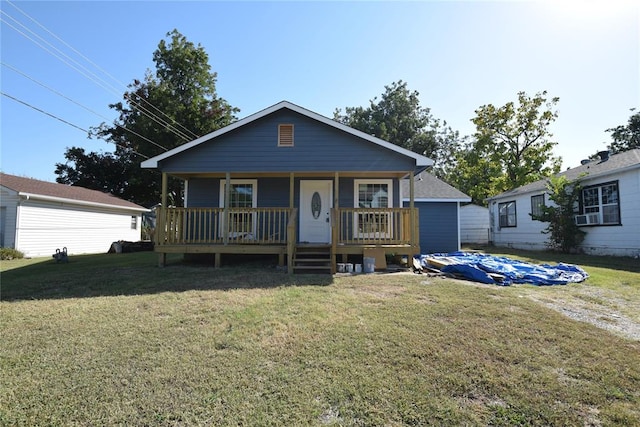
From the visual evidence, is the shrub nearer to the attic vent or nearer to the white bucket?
the attic vent

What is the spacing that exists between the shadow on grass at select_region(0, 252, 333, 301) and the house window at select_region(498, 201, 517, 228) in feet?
48.1

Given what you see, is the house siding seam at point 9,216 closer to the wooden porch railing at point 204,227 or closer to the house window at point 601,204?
the wooden porch railing at point 204,227

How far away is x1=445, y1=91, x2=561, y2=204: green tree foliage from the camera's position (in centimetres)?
2277

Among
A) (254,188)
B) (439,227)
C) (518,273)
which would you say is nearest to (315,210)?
(254,188)

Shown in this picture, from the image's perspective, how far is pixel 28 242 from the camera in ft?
42.6

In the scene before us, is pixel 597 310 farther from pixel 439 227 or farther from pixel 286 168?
pixel 439 227

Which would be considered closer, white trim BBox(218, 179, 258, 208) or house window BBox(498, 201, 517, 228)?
white trim BBox(218, 179, 258, 208)

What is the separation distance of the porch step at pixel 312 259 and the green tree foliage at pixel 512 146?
65.1 feet

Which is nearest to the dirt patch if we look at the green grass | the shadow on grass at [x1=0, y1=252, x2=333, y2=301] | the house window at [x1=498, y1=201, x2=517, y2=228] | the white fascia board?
the green grass

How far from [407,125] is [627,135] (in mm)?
23117

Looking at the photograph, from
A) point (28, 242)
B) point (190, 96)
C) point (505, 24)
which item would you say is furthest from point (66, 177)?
point (505, 24)

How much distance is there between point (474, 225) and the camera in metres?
20.2

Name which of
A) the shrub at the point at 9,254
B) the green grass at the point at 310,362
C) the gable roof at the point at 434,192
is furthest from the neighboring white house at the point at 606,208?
the shrub at the point at 9,254

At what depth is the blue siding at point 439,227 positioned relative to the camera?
13.3 meters
